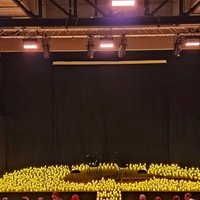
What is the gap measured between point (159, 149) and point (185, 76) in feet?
7.32

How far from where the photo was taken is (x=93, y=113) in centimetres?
1398

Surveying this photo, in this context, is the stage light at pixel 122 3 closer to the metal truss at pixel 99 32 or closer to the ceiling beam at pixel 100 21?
the ceiling beam at pixel 100 21

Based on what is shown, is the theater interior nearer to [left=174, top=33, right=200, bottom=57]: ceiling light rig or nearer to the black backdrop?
the black backdrop

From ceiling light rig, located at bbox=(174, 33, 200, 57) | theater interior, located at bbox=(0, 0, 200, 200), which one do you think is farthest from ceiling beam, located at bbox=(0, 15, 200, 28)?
theater interior, located at bbox=(0, 0, 200, 200)

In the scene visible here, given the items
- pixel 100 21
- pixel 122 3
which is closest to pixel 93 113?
pixel 100 21

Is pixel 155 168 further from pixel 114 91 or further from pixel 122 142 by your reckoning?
pixel 114 91

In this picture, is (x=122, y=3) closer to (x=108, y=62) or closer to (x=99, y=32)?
(x=99, y=32)

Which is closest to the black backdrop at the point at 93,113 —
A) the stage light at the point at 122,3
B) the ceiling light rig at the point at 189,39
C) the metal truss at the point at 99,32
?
the metal truss at the point at 99,32

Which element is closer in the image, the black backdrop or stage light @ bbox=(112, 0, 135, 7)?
stage light @ bbox=(112, 0, 135, 7)

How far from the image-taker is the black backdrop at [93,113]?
13.8m

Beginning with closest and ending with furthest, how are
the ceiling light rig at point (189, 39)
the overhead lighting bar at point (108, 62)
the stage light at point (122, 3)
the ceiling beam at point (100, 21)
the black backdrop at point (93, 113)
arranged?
the stage light at point (122, 3)
the ceiling beam at point (100, 21)
the ceiling light rig at point (189, 39)
the overhead lighting bar at point (108, 62)
the black backdrop at point (93, 113)

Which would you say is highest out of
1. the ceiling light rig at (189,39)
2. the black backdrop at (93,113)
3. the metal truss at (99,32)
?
the metal truss at (99,32)

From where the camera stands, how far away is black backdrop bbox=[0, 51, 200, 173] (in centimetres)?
1383

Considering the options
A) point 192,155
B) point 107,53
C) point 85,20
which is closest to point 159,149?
point 192,155
